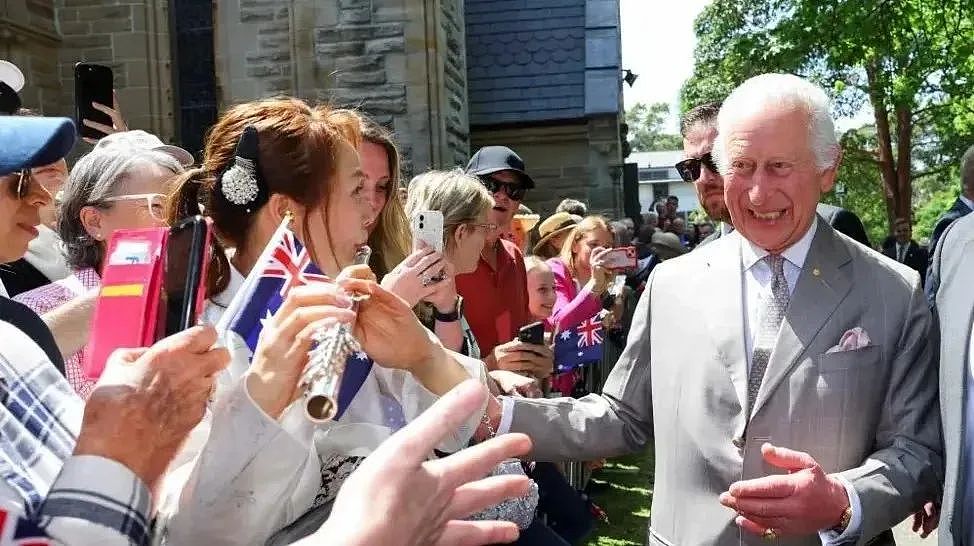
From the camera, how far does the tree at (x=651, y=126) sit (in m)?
103

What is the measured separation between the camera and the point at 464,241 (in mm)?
4023

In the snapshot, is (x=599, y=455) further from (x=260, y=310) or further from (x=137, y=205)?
(x=137, y=205)

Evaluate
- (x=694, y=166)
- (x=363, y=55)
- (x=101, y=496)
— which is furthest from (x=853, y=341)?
(x=363, y=55)

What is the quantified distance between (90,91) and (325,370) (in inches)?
135

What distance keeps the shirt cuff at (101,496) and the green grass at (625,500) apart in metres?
4.82

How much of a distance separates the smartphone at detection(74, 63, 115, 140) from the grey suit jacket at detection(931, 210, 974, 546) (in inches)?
148

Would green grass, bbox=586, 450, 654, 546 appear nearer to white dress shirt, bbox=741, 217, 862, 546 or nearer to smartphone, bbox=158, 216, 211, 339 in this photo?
white dress shirt, bbox=741, 217, 862, 546

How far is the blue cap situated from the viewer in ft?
4.34

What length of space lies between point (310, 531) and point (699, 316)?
130cm

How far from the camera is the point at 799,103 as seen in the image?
2.34 metres

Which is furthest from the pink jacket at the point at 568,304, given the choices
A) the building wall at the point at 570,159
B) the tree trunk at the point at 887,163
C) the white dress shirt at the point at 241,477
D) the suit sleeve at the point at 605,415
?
the tree trunk at the point at 887,163

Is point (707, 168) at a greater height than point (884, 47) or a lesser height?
lesser

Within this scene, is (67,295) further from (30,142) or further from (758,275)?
(758,275)

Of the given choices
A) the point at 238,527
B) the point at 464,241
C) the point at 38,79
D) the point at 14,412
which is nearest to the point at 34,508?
the point at 14,412
